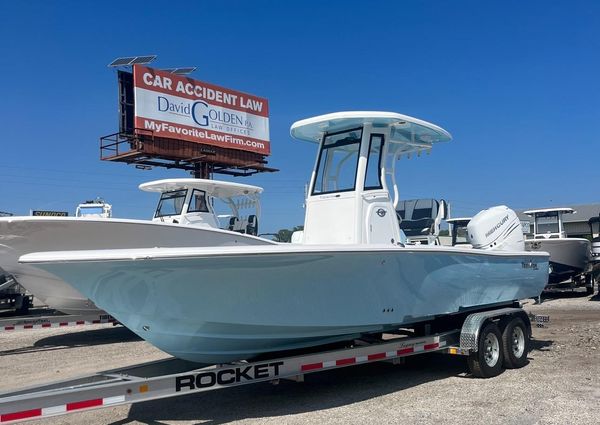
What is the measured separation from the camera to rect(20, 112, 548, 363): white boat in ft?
14.6

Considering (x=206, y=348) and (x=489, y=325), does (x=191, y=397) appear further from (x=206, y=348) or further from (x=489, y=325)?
(x=489, y=325)

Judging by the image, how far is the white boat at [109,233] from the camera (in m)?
7.79

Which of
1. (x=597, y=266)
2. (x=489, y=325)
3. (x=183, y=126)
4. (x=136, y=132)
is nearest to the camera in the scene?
(x=489, y=325)

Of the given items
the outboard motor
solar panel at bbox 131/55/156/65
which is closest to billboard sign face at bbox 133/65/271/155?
solar panel at bbox 131/55/156/65

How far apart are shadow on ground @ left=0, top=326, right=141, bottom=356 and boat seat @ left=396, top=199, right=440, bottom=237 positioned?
5.65 m

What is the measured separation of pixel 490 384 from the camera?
20.9ft

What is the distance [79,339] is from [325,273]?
7244 millimetres

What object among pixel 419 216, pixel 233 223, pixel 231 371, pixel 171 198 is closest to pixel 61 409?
pixel 231 371

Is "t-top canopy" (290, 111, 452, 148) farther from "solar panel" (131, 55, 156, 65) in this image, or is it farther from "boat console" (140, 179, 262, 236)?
"solar panel" (131, 55, 156, 65)

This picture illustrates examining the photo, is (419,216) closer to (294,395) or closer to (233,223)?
(294,395)

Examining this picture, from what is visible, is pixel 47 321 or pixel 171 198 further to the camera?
pixel 171 198

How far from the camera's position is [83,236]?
791cm

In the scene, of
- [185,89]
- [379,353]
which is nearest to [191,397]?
[379,353]

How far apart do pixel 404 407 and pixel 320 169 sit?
2996 mm
